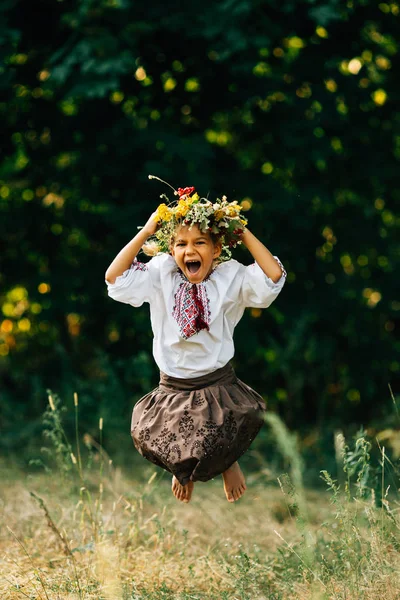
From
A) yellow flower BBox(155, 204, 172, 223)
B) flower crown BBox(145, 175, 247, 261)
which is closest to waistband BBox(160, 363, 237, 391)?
flower crown BBox(145, 175, 247, 261)

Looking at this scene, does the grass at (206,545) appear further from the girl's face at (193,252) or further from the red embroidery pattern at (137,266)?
the red embroidery pattern at (137,266)

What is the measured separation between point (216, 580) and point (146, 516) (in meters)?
1.24

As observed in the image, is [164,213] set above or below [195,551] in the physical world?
above

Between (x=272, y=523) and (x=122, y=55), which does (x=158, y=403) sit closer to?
(x=272, y=523)

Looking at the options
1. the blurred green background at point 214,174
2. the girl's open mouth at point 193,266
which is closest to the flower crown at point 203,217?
the girl's open mouth at point 193,266

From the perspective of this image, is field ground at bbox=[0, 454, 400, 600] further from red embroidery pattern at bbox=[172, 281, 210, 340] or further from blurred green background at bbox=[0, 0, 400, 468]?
blurred green background at bbox=[0, 0, 400, 468]

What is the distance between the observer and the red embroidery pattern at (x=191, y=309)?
305 cm

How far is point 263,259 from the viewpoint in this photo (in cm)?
304

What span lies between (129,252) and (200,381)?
0.55m

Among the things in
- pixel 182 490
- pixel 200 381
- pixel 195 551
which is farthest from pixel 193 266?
pixel 195 551

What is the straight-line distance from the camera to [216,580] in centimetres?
365

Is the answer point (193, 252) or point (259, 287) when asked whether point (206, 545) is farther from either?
point (193, 252)

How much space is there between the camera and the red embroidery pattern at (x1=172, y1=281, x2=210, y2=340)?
305 cm

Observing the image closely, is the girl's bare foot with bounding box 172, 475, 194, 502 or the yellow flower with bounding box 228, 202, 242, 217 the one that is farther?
the girl's bare foot with bounding box 172, 475, 194, 502
